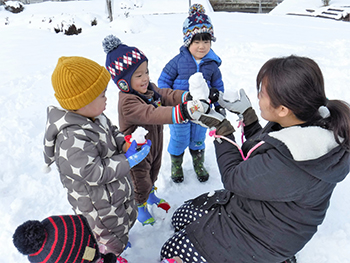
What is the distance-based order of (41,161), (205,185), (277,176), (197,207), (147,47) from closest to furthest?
(277,176) → (197,207) → (205,185) → (41,161) → (147,47)

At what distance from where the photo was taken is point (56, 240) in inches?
37.1

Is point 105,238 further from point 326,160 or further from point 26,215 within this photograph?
point 326,160

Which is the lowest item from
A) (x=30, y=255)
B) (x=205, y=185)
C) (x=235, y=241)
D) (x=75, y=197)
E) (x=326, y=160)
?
(x=205, y=185)

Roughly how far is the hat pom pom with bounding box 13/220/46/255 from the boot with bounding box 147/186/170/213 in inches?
59.2

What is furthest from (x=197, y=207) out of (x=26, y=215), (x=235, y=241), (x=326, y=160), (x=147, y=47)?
(x=147, y=47)

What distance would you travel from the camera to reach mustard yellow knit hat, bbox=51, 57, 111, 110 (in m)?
1.22

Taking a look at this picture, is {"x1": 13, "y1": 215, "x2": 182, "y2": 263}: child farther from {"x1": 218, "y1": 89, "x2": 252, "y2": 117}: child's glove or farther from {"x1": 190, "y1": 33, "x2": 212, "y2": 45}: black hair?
{"x1": 190, "y1": 33, "x2": 212, "y2": 45}: black hair

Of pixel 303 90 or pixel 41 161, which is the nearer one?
pixel 303 90

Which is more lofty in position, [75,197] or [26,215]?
[75,197]

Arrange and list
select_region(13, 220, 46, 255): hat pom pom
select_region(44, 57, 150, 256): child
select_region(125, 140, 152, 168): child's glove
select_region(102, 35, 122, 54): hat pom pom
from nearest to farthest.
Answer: select_region(13, 220, 46, 255): hat pom pom
select_region(44, 57, 150, 256): child
select_region(125, 140, 152, 168): child's glove
select_region(102, 35, 122, 54): hat pom pom

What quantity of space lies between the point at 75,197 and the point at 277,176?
115 cm

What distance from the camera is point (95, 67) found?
1312 mm

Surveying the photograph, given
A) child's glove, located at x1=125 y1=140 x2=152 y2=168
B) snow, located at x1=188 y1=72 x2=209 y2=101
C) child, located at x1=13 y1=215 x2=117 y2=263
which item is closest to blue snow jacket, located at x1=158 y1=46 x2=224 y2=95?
snow, located at x1=188 y1=72 x2=209 y2=101

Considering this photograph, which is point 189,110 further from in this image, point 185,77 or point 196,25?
point 196,25
